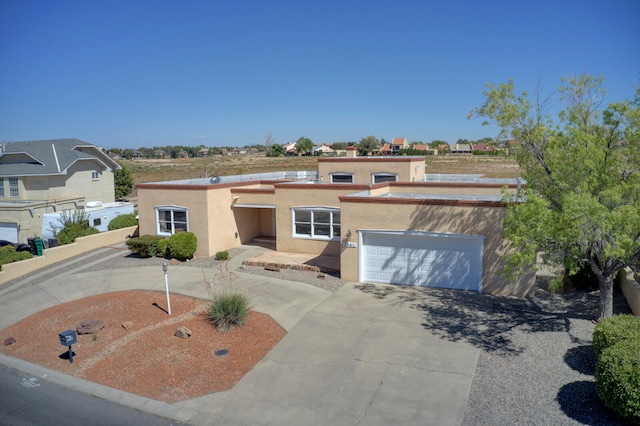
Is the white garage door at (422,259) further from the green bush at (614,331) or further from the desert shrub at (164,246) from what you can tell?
the desert shrub at (164,246)

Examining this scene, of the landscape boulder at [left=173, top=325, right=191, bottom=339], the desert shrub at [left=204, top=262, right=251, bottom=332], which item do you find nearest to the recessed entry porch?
the desert shrub at [left=204, top=262, right=251, bottom=332]

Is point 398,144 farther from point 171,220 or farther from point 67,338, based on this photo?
point 67,338

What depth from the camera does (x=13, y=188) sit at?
101ft

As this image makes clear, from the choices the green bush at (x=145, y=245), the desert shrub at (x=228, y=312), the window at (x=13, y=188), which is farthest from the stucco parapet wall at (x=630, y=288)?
the window at (x=13, y=188)

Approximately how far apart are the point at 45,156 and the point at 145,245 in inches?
638

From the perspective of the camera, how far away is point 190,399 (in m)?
9.26

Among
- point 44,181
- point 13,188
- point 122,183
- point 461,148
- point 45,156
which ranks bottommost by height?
point 122,183

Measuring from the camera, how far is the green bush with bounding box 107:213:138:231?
1032 inches

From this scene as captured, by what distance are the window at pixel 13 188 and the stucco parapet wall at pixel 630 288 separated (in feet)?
110

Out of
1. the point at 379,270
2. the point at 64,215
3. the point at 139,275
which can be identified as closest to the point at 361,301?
the point at 379,270

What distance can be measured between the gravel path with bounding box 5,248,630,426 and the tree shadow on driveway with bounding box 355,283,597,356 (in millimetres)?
22

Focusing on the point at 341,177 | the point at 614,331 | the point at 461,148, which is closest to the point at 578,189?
the point at 614,331

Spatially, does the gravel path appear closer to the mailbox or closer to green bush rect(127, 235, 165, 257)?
green bush rect(127, 235, 165, 257)

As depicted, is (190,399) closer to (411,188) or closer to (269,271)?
(269,271)
